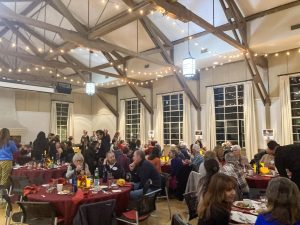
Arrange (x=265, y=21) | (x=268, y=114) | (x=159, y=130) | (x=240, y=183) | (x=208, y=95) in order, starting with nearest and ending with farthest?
1. (x=240, y=183)
2. (x=265, y=21)
3. (x=268, y=114)
4. (x=208, y=95)
5. (x=159, y=130)

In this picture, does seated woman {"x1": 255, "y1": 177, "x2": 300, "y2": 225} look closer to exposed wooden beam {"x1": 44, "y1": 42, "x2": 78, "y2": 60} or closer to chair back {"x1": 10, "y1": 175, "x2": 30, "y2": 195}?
chair back {"x1": 10, "y1": 175, "x2": 30, "y2": 195}

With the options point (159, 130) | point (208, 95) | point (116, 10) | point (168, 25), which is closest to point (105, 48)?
point (116, 10)

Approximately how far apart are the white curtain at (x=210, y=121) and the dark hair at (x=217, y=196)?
7.42 meters

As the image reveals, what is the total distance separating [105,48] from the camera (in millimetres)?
7285

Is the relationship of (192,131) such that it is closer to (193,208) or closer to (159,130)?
→ (159,130)

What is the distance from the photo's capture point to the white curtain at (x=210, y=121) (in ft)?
30.5

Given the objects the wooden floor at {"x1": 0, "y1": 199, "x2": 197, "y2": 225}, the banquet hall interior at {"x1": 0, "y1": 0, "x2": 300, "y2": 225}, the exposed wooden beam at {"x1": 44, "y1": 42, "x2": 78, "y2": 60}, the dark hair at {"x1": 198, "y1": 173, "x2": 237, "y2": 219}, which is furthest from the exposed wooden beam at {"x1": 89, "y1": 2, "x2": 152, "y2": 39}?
the dark hair at {"x1": 198, "y1": 173, "x2": 237, "y2": 219}

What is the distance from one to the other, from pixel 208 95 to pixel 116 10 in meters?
4.30

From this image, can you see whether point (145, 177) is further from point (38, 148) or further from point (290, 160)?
point (38, 148)

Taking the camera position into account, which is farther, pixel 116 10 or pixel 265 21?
pixel 116 10

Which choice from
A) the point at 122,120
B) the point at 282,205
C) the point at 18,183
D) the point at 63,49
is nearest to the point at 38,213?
the point at 18,183

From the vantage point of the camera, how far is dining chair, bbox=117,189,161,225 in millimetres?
3197

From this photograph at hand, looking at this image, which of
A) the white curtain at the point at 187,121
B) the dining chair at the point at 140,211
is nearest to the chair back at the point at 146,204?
the dining chair at the point at 140,211

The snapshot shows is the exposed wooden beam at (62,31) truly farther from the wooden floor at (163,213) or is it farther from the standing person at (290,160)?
the standing person at (290,160)
